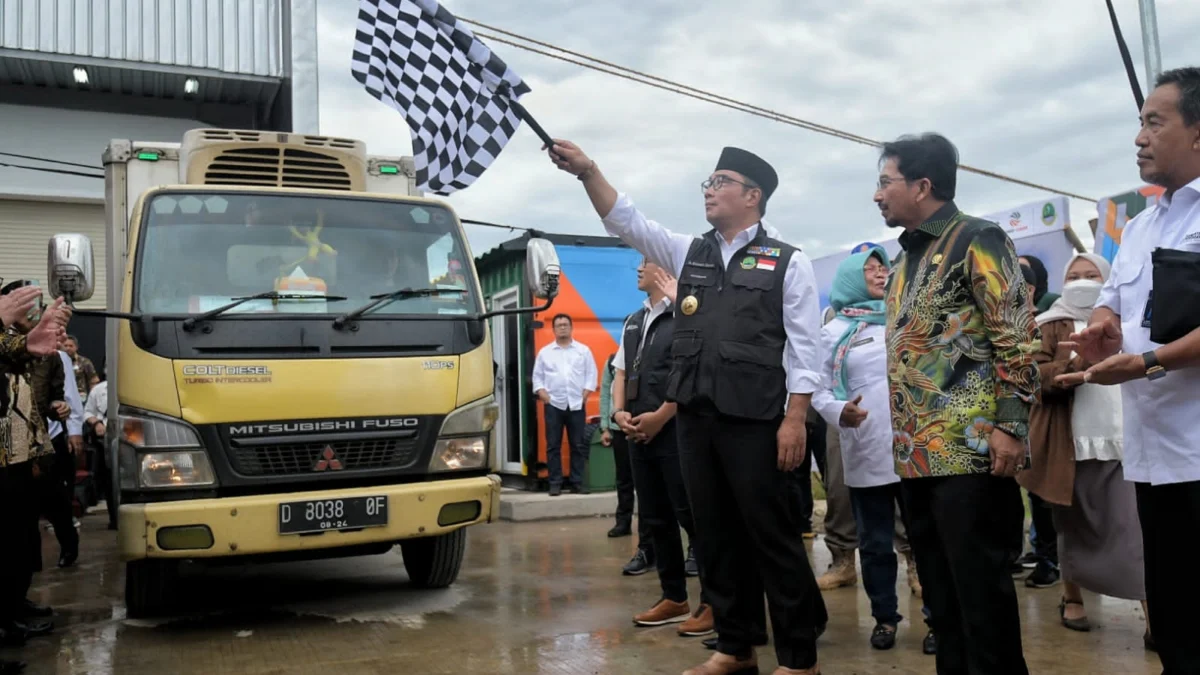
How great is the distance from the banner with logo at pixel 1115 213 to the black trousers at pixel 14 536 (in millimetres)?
7075

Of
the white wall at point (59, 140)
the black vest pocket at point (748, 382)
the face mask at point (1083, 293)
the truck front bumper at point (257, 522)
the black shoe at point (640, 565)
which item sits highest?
the white wall at point (59, 140)

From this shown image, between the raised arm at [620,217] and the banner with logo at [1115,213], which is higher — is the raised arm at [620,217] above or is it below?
below

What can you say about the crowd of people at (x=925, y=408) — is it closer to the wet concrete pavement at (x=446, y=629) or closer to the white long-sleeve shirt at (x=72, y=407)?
the wet concrete pavement at (x=446, y=629)

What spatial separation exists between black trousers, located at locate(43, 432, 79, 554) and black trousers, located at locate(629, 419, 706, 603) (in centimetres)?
456

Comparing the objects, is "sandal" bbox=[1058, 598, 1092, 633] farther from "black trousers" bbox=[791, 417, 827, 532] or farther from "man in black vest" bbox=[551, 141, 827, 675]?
"black trousers" bbox=[791, 417, 827, 532]

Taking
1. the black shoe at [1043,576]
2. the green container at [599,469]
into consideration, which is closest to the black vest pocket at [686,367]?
the black shoe at [1043,576]

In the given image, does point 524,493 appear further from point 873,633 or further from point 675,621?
point 873,633

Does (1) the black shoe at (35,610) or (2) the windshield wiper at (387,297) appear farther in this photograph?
(1) the black shoe at (35,610)

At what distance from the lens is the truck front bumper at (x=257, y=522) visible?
4.69 metres

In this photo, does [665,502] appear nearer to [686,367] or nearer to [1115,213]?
[686,367]

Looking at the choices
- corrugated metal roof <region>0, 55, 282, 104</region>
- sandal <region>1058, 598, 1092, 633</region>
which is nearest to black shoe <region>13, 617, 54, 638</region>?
sandal <region>1058, 598, 1092, 633</region>

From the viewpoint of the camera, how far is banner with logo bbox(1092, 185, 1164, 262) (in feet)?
23.1

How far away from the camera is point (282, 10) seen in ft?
44.3

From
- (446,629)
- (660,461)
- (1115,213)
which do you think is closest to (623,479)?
(660,461)
